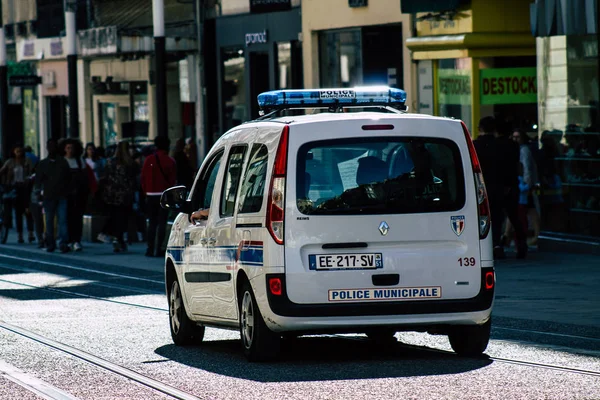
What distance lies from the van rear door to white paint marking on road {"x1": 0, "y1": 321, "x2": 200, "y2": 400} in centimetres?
117

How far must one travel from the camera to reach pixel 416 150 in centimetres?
1071

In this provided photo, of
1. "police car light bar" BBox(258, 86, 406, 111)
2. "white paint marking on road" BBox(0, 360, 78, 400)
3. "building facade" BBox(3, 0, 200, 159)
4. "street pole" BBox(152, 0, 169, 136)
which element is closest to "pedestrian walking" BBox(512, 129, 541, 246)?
"street pole" BBox(152, 0, 169, 136)

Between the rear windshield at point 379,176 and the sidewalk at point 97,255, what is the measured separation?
36.4 feet

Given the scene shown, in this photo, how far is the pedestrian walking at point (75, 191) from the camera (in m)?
26.0

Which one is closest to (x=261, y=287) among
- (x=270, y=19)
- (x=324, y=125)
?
(x=324, y=125)

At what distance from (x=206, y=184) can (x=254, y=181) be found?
142 centimetres

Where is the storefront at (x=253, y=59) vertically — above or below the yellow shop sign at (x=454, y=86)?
above

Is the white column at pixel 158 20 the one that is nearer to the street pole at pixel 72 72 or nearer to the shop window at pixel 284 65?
the street pole at pixel 72 72

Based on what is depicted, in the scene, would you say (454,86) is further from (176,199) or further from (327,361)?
(327,361)

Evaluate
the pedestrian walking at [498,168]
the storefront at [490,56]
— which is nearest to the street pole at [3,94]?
the storefront at [490,56]

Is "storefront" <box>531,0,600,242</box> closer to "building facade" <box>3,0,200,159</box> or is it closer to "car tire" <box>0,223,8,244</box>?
"car tire" <box>0,223,8,244</box>

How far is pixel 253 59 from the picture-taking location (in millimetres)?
34812

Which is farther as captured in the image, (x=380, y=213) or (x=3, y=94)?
(x=3, y=94)

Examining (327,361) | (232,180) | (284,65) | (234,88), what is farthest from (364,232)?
(234,88)
